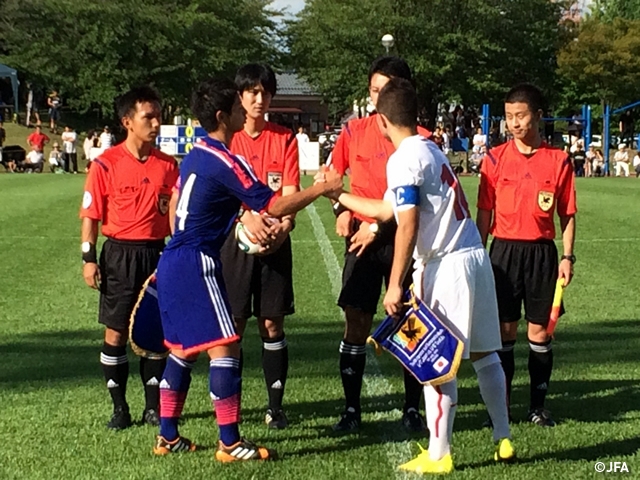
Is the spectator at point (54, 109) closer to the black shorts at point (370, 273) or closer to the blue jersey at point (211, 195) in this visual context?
the black shorts at point (370, 273)

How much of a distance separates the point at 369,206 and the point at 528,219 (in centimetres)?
140

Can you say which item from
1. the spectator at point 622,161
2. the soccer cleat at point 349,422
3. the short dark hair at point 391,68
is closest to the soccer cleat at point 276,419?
the soccer cleat at point 349,422

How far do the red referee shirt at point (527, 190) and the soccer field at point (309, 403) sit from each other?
48.3 inches

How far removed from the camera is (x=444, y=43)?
167ft

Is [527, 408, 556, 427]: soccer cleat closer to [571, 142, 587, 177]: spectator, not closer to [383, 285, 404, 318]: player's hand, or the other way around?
[383, 285, 404, 318]: player's hand

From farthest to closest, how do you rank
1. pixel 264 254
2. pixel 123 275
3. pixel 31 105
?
1. pixel 31 105
2. pixel 123 275
3. pixel 264 254

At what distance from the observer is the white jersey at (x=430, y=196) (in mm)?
4816

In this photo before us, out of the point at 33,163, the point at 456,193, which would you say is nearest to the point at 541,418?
the point at 456,193

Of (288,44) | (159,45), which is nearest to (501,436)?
(159,45)

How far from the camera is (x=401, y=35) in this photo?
51.8 metres

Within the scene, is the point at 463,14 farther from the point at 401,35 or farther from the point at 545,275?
the point at 545,275

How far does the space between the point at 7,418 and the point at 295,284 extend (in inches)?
249

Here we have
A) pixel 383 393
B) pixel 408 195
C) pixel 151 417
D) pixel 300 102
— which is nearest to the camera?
pixel 408 195

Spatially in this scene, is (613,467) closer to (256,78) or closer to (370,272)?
(370,272)
